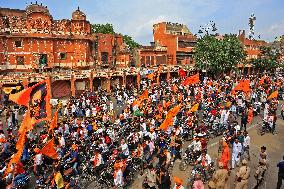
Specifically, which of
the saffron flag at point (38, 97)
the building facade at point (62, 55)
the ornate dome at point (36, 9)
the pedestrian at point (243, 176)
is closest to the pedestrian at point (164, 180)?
the pedestrian at point (243, 176)

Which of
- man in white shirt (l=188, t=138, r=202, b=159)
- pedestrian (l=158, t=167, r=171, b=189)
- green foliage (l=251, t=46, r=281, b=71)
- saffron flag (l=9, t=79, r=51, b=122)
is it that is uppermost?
green foliage (l=251, t=46, r=281, b=71)

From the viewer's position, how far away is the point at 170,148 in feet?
49.3

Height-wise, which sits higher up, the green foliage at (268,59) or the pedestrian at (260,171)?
the green foliage at (268,59)

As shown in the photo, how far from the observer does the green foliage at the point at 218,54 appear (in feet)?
156

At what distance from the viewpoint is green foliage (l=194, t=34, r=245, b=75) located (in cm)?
4766

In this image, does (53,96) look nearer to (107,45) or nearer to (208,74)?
(107,45)

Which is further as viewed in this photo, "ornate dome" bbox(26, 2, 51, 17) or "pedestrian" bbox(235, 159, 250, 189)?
"ornate dome" bbox(26, 2, 51, 17)

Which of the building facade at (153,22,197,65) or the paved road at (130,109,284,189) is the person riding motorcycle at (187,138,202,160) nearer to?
the paved road at (130,109,284,189)

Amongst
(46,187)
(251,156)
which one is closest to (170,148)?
(251,156)

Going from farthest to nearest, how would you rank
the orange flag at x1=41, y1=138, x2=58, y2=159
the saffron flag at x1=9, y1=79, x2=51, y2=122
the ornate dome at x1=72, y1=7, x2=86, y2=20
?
1. the ornate dome at x1=72, y1=7, x2=86, y2=20
2. the saffron flag at x1=9, y1=79, x2=51, y2=122
3. the orange flag at x1=41, y1=138, x2=58, y2=159

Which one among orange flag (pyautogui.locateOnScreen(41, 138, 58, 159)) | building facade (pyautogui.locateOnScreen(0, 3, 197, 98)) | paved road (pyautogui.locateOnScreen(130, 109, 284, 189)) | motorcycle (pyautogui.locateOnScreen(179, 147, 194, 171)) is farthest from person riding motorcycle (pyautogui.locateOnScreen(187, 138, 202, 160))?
building facade (pyautogui.locateOnScreen(0, 3, 197, 98))

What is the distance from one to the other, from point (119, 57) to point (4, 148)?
38911 mm

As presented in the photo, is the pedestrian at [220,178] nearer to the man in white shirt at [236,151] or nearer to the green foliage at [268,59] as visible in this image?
the man in white shirt at [236,151]

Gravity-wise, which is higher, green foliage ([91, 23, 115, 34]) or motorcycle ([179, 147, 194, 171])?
green foliage ([91, 23, 115, 34])
